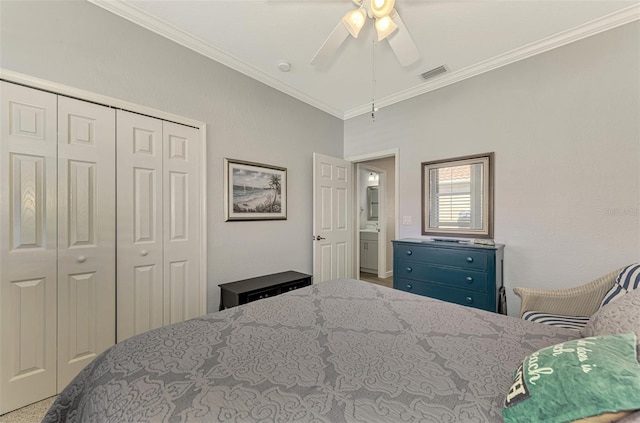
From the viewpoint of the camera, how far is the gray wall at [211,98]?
1.75 meters

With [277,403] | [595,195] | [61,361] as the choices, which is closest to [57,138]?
[61,361]

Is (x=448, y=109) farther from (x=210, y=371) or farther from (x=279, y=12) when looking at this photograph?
(x=210, y=371)

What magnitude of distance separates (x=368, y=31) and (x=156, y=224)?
2519 mm

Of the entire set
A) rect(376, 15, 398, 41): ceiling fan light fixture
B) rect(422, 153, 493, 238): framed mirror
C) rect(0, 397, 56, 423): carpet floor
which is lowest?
rect(0, 397, 56, 423): carpet floor

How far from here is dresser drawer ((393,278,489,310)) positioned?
2.45m

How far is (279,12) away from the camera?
204 cm

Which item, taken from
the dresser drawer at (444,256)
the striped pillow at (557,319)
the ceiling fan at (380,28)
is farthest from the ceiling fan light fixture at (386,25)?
the striped pillow at (557,319)

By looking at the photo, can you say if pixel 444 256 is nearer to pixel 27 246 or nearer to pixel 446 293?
pixel 446 293

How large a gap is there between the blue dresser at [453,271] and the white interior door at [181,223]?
2.20 m

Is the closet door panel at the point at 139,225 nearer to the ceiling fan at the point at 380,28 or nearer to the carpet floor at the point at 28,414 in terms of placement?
the carpet floor at the point at 28,414

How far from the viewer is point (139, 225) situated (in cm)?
213

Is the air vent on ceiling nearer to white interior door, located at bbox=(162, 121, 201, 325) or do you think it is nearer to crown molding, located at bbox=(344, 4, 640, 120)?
crown molding, located at bbox=(344, 4, 640, 120)

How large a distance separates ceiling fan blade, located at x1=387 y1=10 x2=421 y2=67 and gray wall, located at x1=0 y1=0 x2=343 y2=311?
1.70 m

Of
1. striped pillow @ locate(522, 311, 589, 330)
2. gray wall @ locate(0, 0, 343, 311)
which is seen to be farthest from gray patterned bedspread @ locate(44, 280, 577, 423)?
gray wall @ locate(0, 0, 343, 311)
